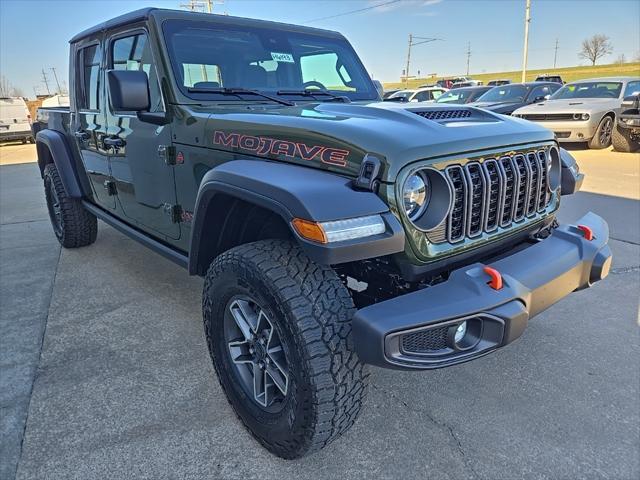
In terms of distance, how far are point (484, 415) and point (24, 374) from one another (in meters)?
2.50

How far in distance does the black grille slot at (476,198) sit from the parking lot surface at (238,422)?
3.10 feet

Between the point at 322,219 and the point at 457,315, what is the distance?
0.57 metres

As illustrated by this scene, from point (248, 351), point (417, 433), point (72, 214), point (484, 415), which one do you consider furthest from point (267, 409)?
point (72, 214)

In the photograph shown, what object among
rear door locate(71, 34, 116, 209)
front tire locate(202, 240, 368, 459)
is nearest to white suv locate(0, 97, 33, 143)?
rear door locate(71, 34, 116, 209)

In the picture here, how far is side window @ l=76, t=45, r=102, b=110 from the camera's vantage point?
3.76 m

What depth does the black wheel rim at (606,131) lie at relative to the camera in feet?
Result: 35.9

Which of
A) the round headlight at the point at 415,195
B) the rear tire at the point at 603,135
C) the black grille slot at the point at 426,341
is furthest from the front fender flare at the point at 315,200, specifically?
the rear tire at the point at 603,135

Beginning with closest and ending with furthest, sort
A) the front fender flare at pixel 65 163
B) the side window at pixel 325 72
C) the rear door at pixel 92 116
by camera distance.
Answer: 1. the side window at pixel 325 72
2. the rear door at pixel 92 116
3. the front fender flare at pixel 65 163

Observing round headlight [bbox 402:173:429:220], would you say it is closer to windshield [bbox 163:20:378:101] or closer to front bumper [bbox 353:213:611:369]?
front bumper [bbox 353:213:611:369]

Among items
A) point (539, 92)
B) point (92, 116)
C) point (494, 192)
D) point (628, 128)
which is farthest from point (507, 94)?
point (494, 192)

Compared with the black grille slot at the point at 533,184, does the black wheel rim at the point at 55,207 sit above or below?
below

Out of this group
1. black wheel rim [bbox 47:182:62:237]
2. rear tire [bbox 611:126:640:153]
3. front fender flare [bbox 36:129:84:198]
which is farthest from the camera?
rear tire [bbox 611:126:640:153]

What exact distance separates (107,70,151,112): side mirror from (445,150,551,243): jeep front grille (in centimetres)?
167

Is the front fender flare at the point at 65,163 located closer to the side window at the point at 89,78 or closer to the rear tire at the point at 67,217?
the rear tire at the point at 67,217
